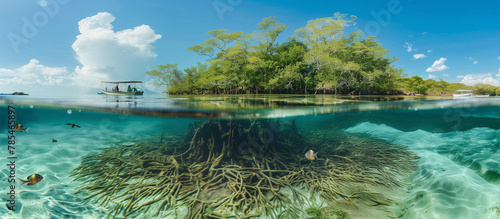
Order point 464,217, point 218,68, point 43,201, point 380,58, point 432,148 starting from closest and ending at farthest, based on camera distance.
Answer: point 464,217 < point 43,201 < point 432,148 < point 218,68 < point 380,58

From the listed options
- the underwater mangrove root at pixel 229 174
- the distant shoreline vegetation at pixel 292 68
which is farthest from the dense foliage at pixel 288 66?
the underwater mangrove root at pixel 229 174

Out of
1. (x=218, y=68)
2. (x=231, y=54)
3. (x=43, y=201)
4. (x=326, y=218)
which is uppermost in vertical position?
(x=231, y=54)

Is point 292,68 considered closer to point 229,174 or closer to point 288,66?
point 288,66

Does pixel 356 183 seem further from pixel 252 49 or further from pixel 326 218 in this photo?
pixel 252 49

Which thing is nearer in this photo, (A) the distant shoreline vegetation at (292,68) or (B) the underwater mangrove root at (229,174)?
(B) the underwater mangrove root at (229,174)

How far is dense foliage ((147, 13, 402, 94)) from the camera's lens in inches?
715

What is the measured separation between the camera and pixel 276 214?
4938 millimetres

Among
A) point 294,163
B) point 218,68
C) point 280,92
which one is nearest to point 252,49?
point 218,68

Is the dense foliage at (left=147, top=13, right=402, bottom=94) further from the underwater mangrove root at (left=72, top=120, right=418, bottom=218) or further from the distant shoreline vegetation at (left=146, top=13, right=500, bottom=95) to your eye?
the underwater mangrove root at (left=72, top=120, right=418, bottom=218)

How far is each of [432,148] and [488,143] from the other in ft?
10.3

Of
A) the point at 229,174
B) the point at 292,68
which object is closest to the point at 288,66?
the point at 292,68

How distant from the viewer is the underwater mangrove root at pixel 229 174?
509 cm

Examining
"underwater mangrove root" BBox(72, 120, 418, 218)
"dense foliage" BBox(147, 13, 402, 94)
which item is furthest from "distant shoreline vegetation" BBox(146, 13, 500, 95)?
"underwater mangrove root" BBox(72, 120, 418, 218)

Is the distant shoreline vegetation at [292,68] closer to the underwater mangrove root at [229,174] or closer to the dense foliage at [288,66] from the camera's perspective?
the dense foliage at [288,66]
